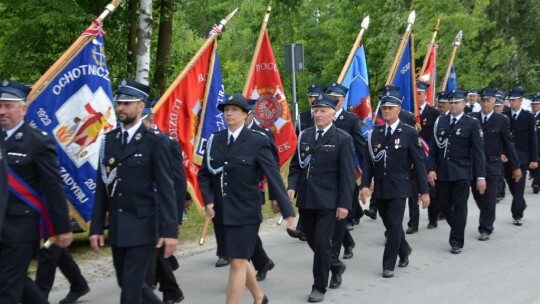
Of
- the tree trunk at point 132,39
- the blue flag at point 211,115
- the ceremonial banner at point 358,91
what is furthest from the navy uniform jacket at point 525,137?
the tree trunk at point 132,39

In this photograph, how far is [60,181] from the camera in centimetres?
590

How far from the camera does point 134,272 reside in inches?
228

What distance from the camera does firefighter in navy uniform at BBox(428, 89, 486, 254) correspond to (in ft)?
33.7

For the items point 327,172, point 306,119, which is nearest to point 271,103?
point 306,119

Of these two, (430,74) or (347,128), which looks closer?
(347,128)

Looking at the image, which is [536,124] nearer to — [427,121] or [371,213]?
[427,121]

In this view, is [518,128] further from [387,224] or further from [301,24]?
[301,24]

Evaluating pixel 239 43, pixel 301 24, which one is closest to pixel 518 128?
pixel 301 24

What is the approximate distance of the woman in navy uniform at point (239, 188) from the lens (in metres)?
6.80

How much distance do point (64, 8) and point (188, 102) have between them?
17.0 feet

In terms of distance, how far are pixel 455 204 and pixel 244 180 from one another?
4.29 metres

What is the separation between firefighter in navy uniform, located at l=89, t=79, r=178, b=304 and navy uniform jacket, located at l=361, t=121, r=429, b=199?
141 inches

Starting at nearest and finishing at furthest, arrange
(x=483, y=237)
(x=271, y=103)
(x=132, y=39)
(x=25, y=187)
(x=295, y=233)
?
(x=25, y=187), (x=295, y=233), (x=483, y=237), (x=271, y=103), (x=132, y=39)

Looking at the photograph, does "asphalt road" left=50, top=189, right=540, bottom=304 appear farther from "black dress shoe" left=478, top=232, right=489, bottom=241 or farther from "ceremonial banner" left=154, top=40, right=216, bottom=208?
"ceremonial banner" left=154, top=40, right=216, bottom=208
